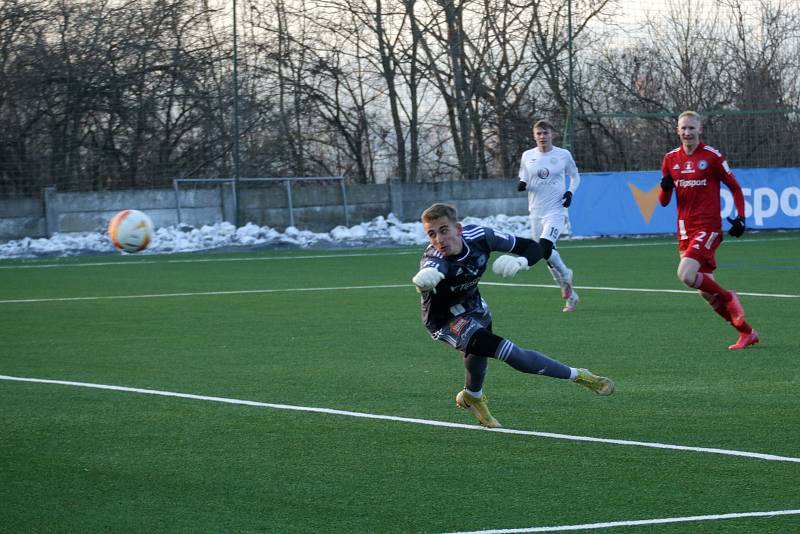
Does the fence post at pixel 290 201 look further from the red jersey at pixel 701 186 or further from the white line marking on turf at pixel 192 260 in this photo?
the red jersey at pixel 701 186

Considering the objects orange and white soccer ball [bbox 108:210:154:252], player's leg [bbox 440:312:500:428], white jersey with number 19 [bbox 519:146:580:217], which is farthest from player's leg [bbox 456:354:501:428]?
orange and white soccer ball [bbox 108:210:154:252]

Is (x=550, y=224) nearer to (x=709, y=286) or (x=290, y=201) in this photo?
(x=709, y=286)

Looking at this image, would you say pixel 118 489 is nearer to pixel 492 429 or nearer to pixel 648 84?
pixel 492 429

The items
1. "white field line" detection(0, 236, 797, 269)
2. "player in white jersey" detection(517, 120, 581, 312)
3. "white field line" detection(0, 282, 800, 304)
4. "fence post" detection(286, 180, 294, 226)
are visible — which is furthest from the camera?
"fence post" detection(286, 180, 294, 226)

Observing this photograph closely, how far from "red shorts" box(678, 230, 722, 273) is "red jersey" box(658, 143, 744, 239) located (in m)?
0.05

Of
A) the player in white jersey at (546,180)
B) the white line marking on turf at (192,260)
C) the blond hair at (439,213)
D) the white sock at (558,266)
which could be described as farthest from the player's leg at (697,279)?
the white line marking on turf at (192,260)

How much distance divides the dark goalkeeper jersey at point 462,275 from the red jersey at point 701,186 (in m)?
4.20

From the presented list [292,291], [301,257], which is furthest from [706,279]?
[301,257]

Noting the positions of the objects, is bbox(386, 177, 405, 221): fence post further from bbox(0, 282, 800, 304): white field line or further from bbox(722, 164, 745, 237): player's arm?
bbox(722, 164, 745, 237): player's arm

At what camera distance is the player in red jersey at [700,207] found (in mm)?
10633

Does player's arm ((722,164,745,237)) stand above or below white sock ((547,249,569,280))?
above

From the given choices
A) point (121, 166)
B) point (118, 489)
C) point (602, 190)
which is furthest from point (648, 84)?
point (118, 489)

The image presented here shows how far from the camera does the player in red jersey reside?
34.9 ft

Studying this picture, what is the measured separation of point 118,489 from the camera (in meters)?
5.64
